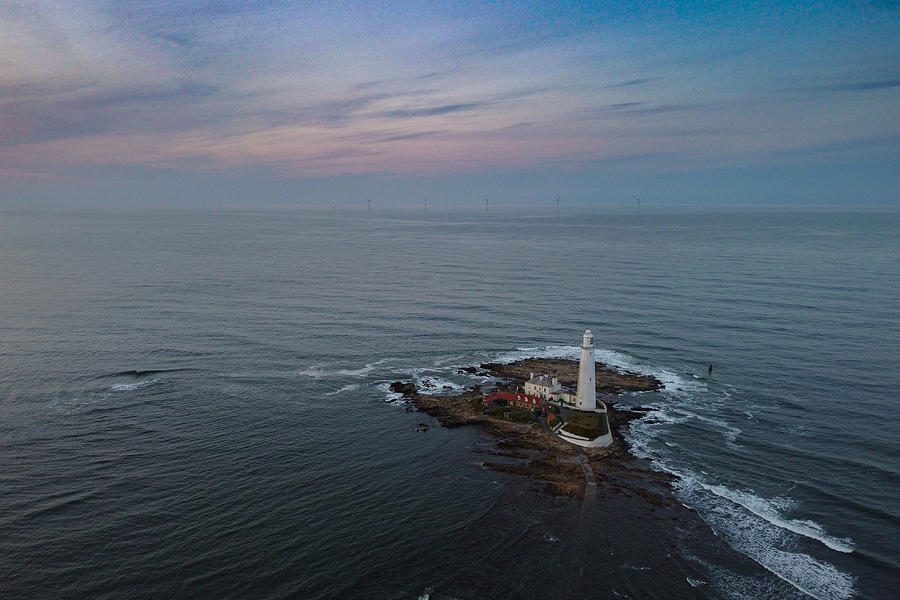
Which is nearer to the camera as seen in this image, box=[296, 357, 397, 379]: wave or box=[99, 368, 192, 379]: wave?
box=[99, 368, 192, 379]: wave

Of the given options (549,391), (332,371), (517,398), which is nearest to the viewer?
(549,391)

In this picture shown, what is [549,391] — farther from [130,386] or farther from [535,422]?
[130,386]

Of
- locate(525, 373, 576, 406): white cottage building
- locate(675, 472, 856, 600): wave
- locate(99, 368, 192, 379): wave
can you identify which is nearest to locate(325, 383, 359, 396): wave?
locate(525, 373, 576, 406): white cottage building

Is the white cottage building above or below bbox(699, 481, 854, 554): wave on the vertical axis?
above

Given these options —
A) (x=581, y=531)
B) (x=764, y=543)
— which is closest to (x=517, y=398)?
(x=581, y=531)

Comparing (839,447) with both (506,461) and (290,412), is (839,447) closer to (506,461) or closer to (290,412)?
(506,461)

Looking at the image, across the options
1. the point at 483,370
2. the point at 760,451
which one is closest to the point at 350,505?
the point at 483,370

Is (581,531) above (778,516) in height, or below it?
below

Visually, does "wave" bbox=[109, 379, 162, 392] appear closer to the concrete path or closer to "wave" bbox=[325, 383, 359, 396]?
"wave" bbox=[325, 383, 359, 396]
